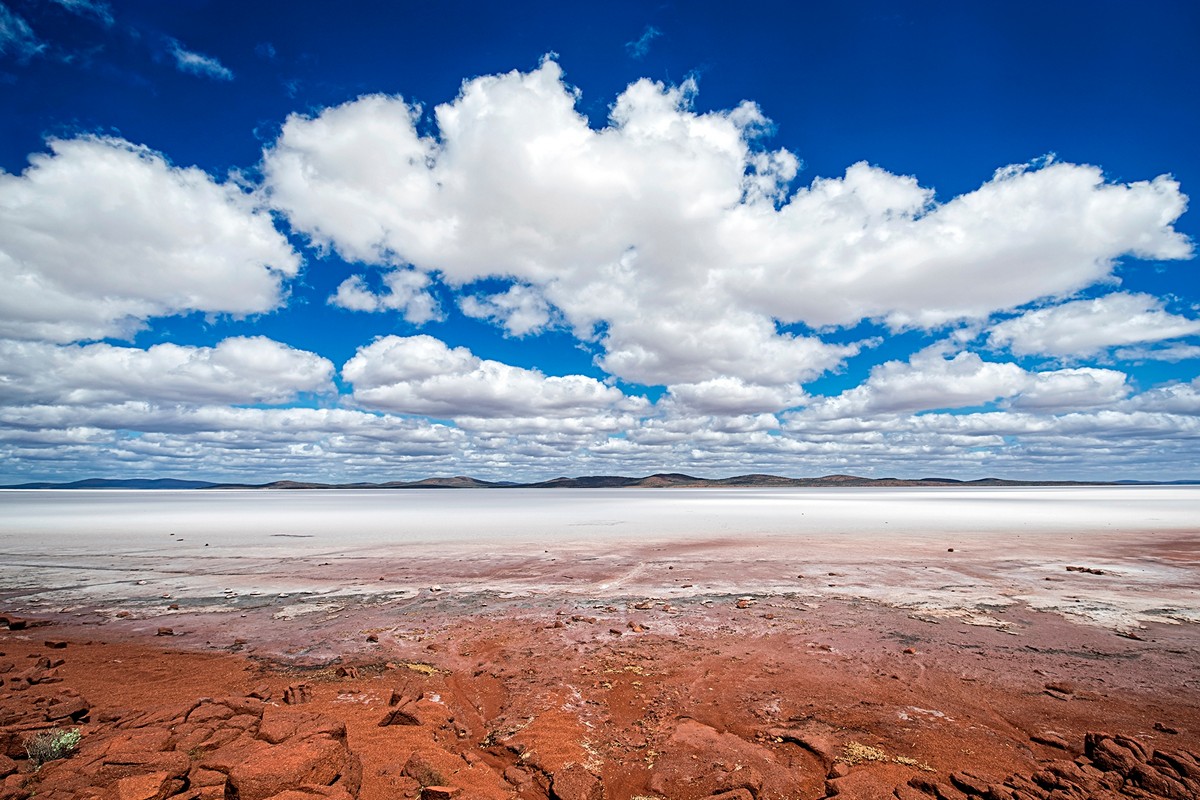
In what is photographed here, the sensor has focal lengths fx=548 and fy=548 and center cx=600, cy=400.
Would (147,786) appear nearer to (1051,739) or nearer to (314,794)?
(314,794)

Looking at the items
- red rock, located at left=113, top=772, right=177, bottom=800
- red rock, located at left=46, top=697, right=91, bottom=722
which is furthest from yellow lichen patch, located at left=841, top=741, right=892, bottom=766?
red rock, located at left=46, top=697, right=91, bottom=722

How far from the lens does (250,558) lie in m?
21.0

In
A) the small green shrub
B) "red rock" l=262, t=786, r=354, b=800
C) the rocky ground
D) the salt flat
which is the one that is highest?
the small green shrub

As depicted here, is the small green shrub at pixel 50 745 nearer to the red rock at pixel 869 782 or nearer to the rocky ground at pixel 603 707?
the rocky ground at pixel 603 707

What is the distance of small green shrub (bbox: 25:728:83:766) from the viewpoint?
5.32 meters

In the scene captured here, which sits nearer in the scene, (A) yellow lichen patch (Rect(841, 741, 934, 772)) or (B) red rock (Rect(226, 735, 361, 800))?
(B) red rock (Rect(226, 735, 361, 800))

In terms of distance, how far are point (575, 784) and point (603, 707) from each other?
5.86ft

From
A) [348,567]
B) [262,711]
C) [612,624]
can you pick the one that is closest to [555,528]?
[348,567]

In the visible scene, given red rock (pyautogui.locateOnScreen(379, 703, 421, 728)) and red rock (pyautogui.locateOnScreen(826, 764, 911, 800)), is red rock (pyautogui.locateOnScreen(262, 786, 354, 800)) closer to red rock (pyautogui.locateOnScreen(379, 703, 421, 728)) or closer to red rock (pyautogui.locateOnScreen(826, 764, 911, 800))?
red rock (pyautogui.locateOnScreen(379, 703, 421, 728))

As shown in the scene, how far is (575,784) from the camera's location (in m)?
5.41

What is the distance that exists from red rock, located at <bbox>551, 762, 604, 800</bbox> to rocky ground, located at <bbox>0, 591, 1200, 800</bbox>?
3cm

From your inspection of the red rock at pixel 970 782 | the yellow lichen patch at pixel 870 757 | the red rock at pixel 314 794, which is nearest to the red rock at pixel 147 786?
the red rock at pixel 314 794

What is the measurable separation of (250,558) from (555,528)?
1752 centimetres

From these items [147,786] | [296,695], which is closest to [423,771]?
[147,786]
